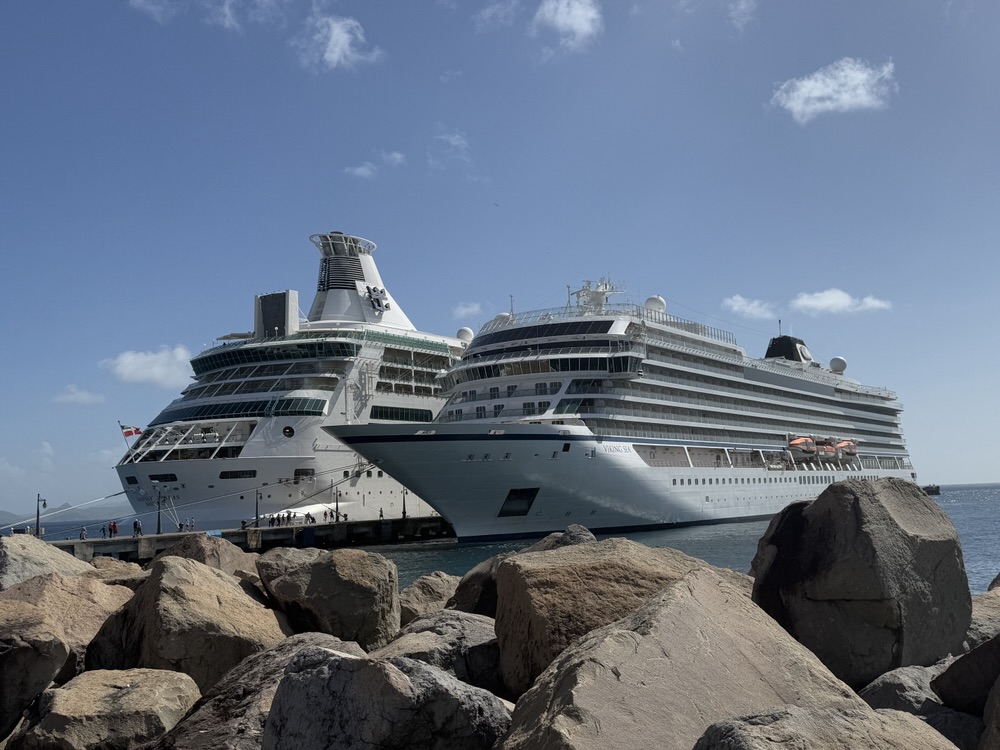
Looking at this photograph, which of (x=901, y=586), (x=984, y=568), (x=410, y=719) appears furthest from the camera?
(x=984, y=568)

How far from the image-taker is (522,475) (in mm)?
39688

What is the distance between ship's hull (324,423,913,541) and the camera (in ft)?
127

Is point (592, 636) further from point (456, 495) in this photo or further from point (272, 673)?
point (456, 495)

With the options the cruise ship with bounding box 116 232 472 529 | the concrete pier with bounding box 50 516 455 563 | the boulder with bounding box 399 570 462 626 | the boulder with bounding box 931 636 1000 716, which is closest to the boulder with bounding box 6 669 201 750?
the boulder with bounding box 399 570 462 626

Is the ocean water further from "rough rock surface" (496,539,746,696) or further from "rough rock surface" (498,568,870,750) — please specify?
"rough rock surface" (498,568,870,750)

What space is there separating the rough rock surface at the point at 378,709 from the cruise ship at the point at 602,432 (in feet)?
111

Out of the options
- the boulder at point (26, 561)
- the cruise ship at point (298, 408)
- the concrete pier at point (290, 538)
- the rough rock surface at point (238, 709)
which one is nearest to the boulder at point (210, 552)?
the boulder at point (26, 561)

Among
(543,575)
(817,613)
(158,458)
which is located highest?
(158,458)

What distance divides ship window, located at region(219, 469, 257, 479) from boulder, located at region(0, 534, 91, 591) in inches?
1607

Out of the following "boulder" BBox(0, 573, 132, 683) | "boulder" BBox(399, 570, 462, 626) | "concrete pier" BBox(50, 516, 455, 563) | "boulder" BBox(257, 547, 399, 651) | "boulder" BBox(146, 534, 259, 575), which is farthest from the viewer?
"concrete pier" BBox(50, 516, 455, 563)

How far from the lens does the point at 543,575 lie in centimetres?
617

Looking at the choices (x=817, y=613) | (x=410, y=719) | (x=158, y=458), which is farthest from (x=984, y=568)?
(x=158, y=458)

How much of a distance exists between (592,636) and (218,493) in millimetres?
50675

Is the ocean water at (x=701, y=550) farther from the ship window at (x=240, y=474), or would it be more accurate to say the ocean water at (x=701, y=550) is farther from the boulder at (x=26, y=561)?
the boulder at (x=26, y=561)
